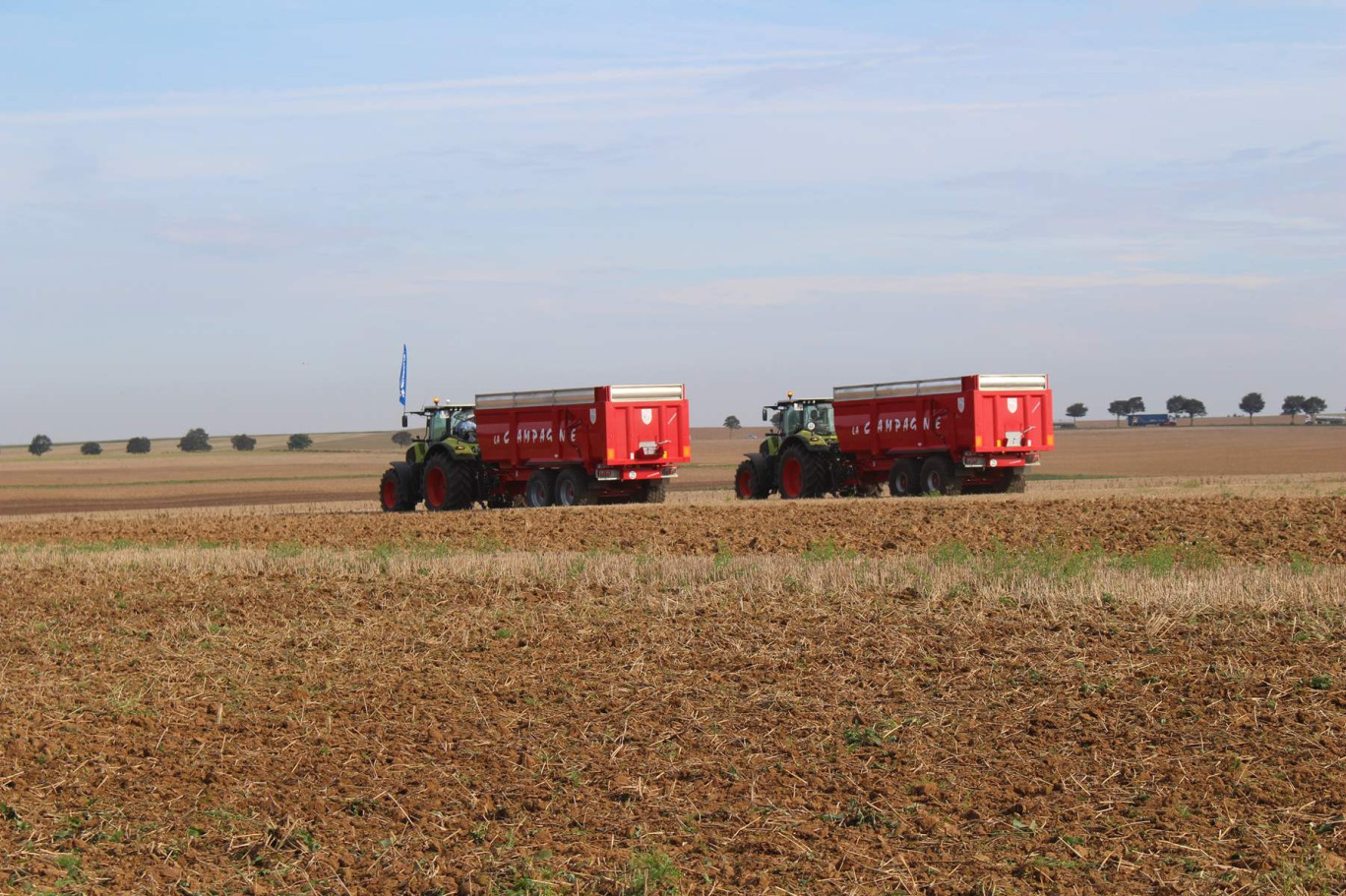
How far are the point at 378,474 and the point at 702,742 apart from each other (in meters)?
59.2

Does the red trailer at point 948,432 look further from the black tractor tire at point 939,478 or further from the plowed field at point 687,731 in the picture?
the plowed field at point 687,731

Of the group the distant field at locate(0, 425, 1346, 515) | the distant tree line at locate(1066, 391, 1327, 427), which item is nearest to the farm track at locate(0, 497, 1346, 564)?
the distant field at locate(0, 425, 1346, 515)

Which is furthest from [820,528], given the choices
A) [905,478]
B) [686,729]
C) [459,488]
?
[686,729]

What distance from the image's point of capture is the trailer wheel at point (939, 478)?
29.0 metres

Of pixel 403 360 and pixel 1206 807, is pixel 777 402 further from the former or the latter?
pixel 1206 807

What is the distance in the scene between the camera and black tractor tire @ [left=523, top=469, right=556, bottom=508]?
93.9ft

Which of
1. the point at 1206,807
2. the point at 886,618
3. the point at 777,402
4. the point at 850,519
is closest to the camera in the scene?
the point at 1206,807

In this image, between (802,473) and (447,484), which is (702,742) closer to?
(447,484)

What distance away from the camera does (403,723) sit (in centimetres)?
870

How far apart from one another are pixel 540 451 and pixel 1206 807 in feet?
73.2

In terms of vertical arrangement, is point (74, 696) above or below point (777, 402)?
below

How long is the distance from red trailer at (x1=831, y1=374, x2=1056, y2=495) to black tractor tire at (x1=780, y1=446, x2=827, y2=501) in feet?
2.35

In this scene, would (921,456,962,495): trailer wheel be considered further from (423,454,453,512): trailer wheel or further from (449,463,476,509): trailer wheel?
(423,454,453,512): trailer wheel

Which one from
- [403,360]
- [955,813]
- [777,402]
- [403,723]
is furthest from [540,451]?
[955,813]
